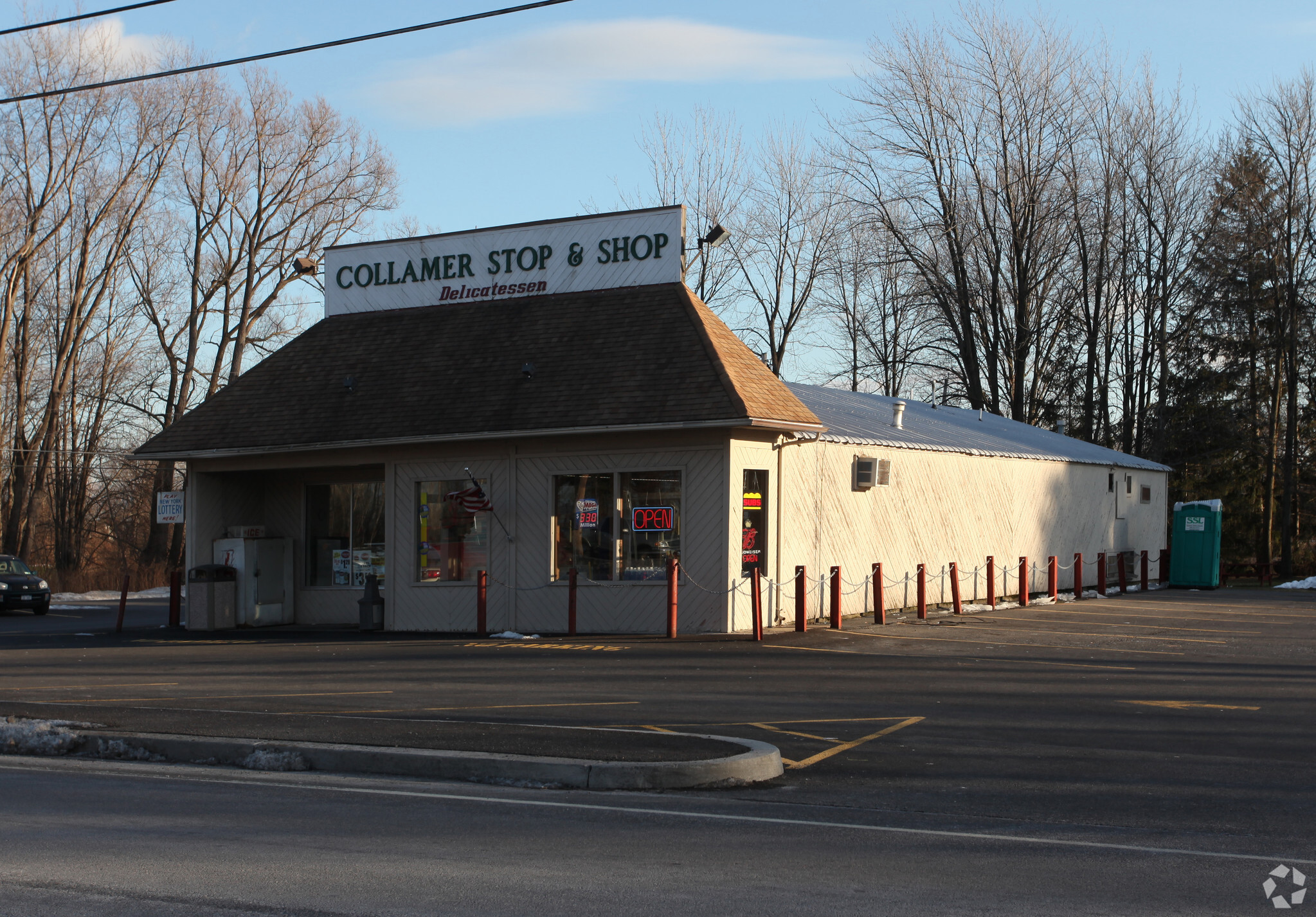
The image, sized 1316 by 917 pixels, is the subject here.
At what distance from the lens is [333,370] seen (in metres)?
23.9

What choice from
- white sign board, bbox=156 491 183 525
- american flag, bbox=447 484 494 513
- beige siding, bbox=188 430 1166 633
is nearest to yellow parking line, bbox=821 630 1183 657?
beige siding, bbox=188 430 1166 633

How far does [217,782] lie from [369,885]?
3.50m

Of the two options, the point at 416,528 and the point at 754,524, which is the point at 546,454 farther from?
the point at 754,524

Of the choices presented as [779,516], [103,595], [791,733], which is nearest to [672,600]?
[779,516]

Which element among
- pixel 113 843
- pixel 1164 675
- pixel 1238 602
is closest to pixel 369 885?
pixel 113 843

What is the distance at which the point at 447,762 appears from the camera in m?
9.41

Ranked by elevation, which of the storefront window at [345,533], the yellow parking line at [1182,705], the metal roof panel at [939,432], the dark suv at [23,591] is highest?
the metal roof panel at [939,432]

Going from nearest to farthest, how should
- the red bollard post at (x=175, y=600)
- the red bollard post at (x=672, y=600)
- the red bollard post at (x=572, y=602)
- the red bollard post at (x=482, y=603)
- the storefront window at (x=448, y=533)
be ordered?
1. the red bollard post at (x=672, y=600)
2. the red bollard post at (x=572, y=602)
3. the red bollard post at (x=482, y=603)
4. the storefront window at (x=448, y=533)
5. the red bollard post at (x=175, y=600)

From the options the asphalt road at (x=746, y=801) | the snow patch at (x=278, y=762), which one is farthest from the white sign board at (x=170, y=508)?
the snow patch at (x=278, y=762)

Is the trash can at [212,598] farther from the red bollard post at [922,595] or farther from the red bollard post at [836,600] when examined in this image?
the red bollard post at [922,595]

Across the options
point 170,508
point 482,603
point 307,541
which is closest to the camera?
point 482,603

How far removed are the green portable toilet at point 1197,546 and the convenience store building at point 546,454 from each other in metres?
8.25

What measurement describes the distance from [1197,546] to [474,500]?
64.7 feet

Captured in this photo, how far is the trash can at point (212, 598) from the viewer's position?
895 inches
